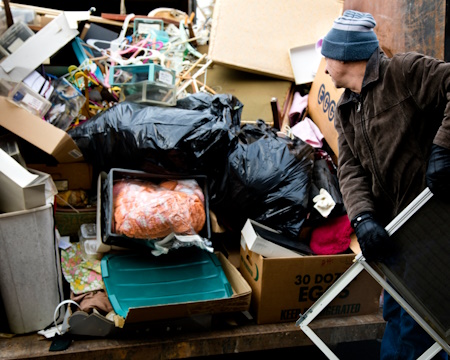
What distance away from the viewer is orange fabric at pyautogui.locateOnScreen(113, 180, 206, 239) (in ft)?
8.50

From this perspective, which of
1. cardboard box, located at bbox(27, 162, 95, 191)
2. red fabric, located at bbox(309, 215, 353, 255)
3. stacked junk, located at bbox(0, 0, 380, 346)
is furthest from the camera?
cardboard box, located at bbox(27, 162, 95, 191)

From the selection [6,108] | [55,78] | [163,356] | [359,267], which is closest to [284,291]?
[163,356]

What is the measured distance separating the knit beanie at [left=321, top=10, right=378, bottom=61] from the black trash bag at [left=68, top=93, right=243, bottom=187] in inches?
43.7

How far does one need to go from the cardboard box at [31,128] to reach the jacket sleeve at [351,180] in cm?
145

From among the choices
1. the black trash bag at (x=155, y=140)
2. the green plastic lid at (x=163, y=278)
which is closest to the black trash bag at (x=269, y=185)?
the black trash bag at (x=155, y=140)

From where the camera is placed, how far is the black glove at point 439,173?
59.6 inches

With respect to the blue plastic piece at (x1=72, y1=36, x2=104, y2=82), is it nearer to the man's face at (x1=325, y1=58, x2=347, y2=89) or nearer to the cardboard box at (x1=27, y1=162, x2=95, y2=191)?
the cardboard box at (x1=27, y1=162, x2=95, y2=191)

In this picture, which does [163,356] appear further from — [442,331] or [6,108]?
[6,108]

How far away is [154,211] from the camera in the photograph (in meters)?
2.60

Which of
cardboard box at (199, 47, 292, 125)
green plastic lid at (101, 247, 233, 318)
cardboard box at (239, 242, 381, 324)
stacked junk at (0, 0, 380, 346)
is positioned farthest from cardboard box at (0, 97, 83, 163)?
cardboard box at (199, 47, 292, 125)

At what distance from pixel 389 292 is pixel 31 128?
1940 millimetres

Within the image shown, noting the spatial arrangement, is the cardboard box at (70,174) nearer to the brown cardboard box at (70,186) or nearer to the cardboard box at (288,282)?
the brown cardboard box at (70,186)

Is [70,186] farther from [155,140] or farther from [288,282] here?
[288,282]

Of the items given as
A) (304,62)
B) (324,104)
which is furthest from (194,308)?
(304,62)
